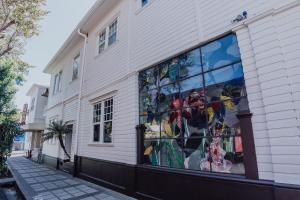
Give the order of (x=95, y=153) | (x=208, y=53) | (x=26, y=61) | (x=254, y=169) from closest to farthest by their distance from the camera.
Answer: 1. (x=254, y=169)
2. (x=208, y=53)
3. (x=95, y=153)
4. (x=26, y=61)

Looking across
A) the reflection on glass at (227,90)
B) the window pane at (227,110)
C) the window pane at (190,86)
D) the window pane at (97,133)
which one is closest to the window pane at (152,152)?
the window pane at (190,86)

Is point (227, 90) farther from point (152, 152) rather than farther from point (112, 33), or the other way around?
point (112, 33)

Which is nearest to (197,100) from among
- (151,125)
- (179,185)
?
(151,125)

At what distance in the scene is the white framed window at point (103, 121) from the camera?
280 inches

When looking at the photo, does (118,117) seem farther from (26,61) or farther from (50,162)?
(26,61)

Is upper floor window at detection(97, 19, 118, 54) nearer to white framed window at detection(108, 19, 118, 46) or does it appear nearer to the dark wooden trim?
white framed window at detection(108, 19, 118, 46)

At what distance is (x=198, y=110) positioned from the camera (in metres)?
4.19

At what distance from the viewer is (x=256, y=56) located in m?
3.22

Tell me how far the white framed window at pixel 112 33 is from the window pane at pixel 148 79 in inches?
108

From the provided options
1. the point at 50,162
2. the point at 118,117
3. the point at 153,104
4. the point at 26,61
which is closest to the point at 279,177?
the point at 153,104

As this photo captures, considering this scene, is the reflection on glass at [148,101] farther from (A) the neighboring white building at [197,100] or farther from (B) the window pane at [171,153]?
(B) the window pane at [171,153]

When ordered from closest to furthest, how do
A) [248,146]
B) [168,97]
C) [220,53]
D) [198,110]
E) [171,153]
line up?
1. [248,146]
2. [220,53]
3. [198,110]
4. [171,153]
5. [168,97]

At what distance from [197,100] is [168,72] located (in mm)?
1277

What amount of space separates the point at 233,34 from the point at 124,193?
16.7ft
